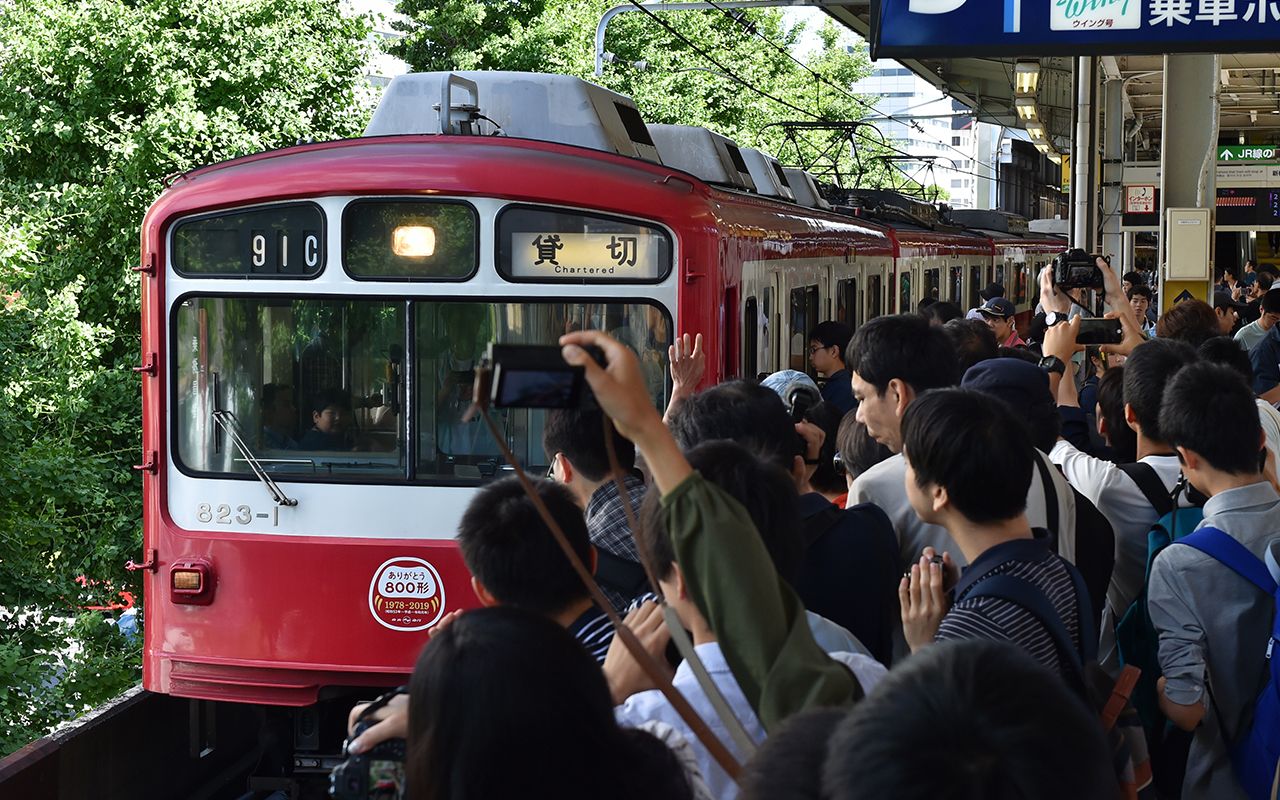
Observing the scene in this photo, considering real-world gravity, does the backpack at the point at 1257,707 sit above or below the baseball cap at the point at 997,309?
below

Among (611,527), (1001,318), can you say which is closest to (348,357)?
(611,527)

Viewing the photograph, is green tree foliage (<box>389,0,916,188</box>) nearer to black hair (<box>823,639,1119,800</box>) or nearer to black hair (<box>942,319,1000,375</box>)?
black hair (<box>942,319,1000,375</box>)

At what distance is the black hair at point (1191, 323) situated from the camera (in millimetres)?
6660

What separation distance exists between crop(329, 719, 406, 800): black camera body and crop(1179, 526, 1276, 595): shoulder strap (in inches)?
78.0

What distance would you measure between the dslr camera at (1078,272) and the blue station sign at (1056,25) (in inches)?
33.0

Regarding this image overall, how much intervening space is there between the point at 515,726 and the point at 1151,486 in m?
2.76

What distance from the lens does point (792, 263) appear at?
8312mm

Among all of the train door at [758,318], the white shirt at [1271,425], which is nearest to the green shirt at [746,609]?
the white shirt at [1271,425]

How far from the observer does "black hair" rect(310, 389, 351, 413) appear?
5.68 m

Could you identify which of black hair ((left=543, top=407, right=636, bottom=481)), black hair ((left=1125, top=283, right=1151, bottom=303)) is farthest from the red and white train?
black hair ((left=1125, top=283, right=1151, bottom=303))

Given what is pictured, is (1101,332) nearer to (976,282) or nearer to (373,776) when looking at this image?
(373,776)

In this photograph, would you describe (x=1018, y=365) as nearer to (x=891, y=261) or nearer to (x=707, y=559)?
(x=707, y=559)

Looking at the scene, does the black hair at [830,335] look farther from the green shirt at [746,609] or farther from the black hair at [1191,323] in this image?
the green shirt at [746,609]

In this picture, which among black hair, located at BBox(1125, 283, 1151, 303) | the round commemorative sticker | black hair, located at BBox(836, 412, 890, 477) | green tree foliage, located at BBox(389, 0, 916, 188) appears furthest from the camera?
green tree foliage, located at BBox(389, 0, 916, 188)
